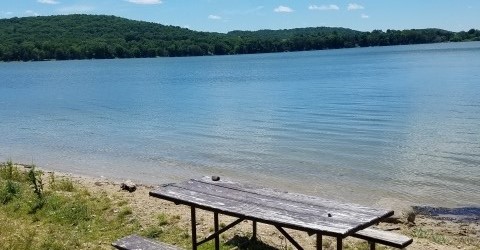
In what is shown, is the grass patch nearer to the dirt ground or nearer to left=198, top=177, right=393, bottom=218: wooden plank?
the dirt ground


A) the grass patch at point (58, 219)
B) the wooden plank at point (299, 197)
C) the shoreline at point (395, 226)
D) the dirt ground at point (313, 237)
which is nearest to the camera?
the wooden plank at point (299, 197)

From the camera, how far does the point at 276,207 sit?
17.5 ft

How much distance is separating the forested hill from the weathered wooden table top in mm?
142357

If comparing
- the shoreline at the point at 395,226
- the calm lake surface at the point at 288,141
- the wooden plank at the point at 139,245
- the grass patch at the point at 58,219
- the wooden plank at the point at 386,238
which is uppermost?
the wooden plank at the point at 386,238

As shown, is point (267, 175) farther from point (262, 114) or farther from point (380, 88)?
point (380, 88)

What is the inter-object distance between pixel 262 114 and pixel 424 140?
Answer: 34.7 ft

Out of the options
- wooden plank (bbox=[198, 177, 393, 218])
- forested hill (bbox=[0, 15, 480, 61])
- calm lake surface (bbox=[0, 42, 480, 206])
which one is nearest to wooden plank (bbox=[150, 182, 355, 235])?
wooden plank (bbox=[198, 177, 393, 218])

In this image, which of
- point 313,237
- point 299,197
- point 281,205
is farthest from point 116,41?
point 281,205

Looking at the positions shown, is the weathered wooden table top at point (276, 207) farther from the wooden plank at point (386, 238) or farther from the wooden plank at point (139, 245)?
the wooden plank at point (386, 238)

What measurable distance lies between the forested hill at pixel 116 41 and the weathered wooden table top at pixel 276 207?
467 feet

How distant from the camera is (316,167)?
15.1 metres

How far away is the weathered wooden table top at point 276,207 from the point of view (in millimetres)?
4742

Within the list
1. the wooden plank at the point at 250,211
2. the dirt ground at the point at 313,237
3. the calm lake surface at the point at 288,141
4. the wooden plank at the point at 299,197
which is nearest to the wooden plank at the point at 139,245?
the wooden plank at the point at 250,211

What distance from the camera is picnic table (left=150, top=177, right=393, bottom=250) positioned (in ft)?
15.5
